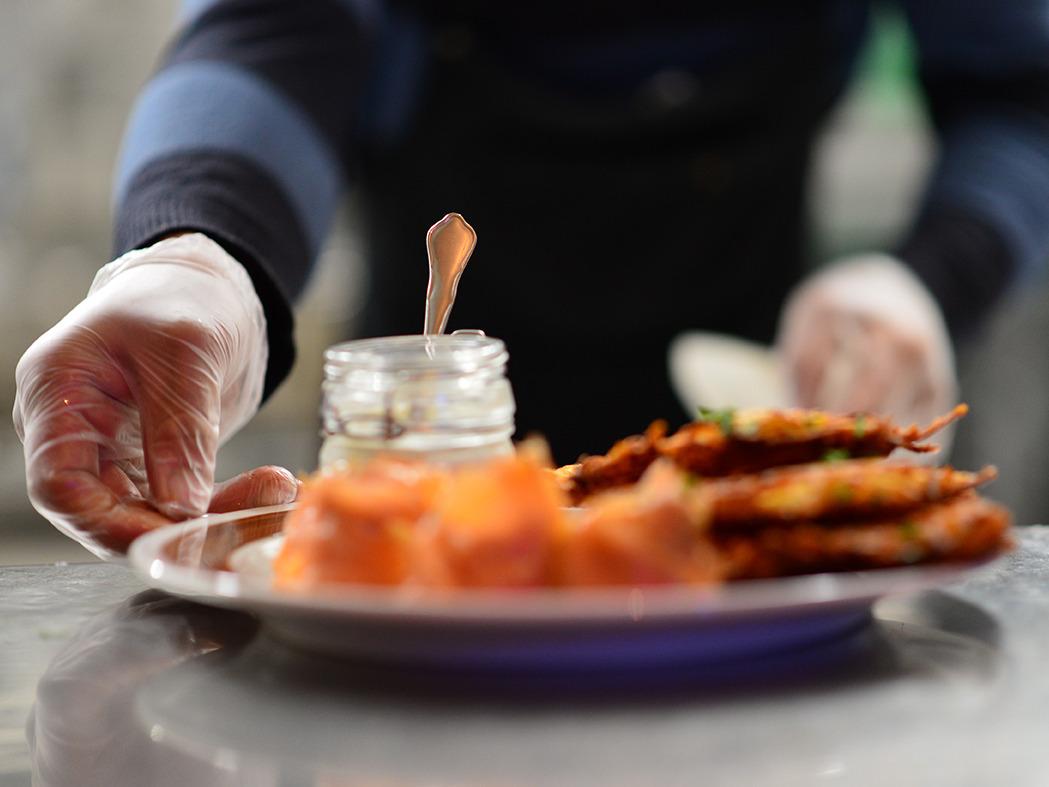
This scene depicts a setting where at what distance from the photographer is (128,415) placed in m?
0.87

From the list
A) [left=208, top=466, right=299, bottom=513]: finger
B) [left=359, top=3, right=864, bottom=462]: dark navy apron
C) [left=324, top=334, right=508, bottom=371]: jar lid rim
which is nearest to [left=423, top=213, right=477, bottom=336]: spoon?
[left=324, top=334, right=508, bottom=371]: jar lid rim

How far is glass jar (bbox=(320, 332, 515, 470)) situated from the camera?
2.20 feet

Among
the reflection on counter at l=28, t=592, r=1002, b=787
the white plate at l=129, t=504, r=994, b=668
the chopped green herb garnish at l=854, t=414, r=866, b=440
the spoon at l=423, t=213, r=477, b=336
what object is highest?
the spoon at l=423, t=213, r=477, b=336

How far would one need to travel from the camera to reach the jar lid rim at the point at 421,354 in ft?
2.19

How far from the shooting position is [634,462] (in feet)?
2.19

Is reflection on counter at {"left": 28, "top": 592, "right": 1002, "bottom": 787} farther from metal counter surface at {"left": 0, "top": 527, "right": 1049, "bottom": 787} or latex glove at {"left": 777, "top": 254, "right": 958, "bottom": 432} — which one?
latex glove at {"left": 777, "top": 254, "right": 958, "bottom": 432}

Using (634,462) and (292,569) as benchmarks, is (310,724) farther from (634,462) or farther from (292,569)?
(634,462)

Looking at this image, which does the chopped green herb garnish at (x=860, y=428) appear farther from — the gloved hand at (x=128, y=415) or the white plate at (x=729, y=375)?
the white plate at (x=729, y=375)

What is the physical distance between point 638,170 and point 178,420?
3.08 feet

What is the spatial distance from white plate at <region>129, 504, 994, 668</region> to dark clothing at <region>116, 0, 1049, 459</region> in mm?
1115

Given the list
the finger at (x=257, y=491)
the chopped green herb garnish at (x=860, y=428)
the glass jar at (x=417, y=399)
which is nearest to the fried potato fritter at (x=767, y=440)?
the chopped green herb garnish at (x=860, y=428)

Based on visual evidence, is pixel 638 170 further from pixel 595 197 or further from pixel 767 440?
pixel 767 440

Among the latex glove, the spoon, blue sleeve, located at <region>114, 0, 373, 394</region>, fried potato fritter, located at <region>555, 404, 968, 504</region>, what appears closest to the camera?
fried potato fritter, located at <region>555, 404, 968, 504</region>

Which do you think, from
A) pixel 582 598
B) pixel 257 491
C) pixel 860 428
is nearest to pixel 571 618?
pixel 582 598
